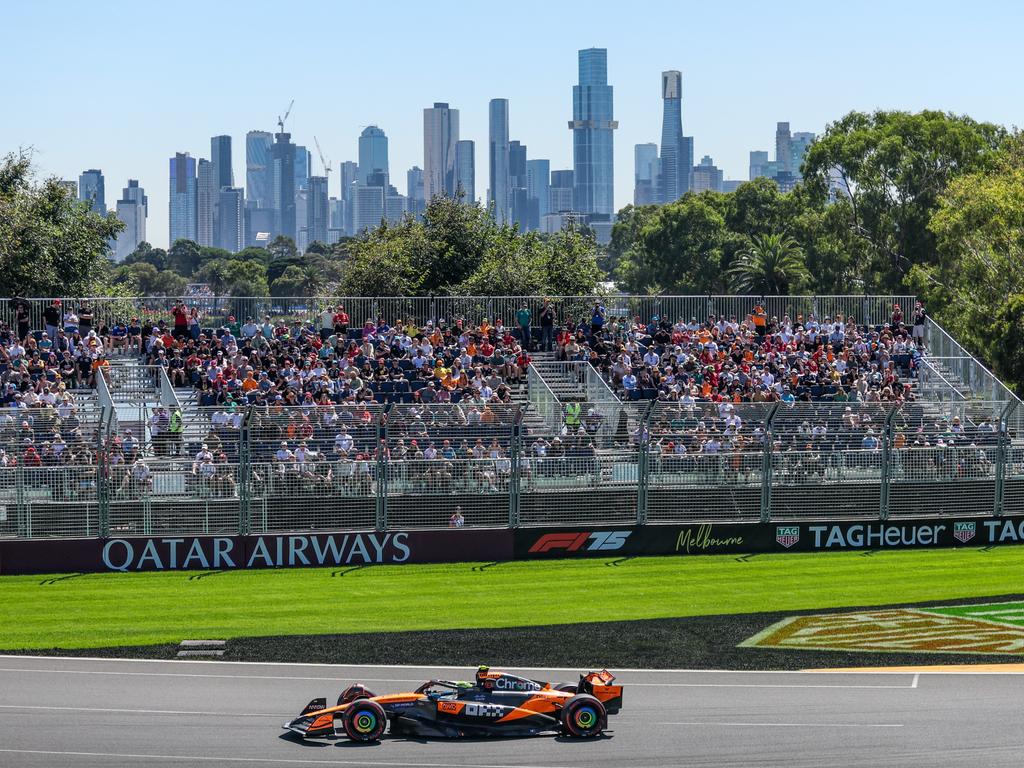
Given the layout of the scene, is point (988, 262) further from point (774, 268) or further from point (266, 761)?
point (266, 761)

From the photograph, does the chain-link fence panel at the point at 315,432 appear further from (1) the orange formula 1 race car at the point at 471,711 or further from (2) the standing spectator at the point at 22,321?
(2) the standing spectator at the point at 22,321

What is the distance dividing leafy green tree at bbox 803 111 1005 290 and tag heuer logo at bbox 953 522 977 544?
4308cm

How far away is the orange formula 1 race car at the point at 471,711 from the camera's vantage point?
15725 millimetres

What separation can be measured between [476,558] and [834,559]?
7.32 meters

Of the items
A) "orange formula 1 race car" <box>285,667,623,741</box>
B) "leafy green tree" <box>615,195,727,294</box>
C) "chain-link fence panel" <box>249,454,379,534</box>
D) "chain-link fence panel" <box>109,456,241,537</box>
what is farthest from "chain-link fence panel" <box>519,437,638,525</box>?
"leafy green tree" <box>615,195,727,294</box>

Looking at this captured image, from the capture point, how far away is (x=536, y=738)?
52.6 feet

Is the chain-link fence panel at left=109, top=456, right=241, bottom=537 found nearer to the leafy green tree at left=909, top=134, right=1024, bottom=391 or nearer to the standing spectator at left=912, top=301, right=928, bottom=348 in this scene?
the standing spectator at left=912, top=301, right=928, bottom=348

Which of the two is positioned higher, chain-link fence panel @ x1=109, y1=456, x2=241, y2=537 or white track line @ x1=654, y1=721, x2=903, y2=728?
chain-link fence panel @ x1=109, y1=456, x2=241, y2=537

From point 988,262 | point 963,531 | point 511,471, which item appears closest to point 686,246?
point 988,262

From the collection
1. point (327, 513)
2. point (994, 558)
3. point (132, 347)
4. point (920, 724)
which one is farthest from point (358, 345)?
point (920, 724)

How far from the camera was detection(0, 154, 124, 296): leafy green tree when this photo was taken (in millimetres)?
46031

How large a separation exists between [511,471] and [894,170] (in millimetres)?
51779

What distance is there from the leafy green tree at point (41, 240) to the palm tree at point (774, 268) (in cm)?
3854

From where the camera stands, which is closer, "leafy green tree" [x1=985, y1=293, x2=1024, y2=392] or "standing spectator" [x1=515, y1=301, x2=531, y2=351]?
"standing spectator" [x1=515, y1=301, x2=531, y2=351]
